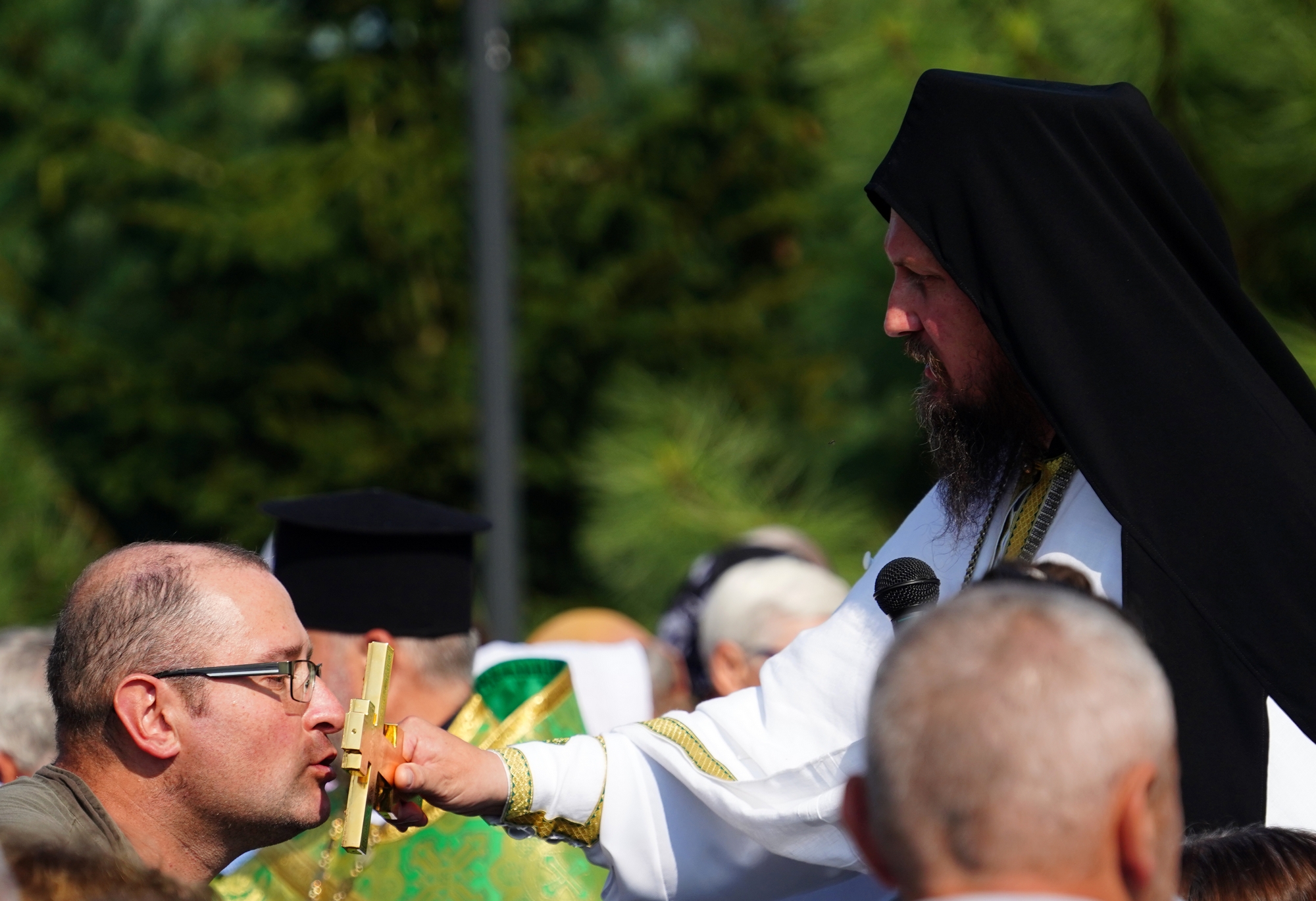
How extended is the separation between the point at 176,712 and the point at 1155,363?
5.43 ft

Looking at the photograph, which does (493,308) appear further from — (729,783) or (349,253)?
(349,253)

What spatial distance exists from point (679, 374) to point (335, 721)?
934 centimetres

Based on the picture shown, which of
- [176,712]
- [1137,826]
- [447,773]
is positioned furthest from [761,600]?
[1137,826]

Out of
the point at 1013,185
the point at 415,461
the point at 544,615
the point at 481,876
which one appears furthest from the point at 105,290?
the point at 1013,185

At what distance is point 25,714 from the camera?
3.90 meters

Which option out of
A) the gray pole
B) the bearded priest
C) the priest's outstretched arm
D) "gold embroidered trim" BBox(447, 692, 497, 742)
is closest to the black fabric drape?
the bearded priest

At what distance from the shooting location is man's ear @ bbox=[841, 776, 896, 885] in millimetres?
1596

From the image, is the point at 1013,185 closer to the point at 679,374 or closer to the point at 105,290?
the point at 679,374

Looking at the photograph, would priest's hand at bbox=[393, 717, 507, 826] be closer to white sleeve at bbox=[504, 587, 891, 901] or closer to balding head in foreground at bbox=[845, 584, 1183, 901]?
white sleeve at bbox=[504, 587, 891, 901]

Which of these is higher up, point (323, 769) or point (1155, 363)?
point (1155, 363)

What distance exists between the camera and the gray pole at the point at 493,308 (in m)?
7.12

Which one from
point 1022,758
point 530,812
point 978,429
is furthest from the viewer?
point 978,429

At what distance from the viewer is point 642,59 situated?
47.1ft

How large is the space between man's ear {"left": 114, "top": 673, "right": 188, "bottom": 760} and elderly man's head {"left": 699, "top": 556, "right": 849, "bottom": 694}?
2.46 m
